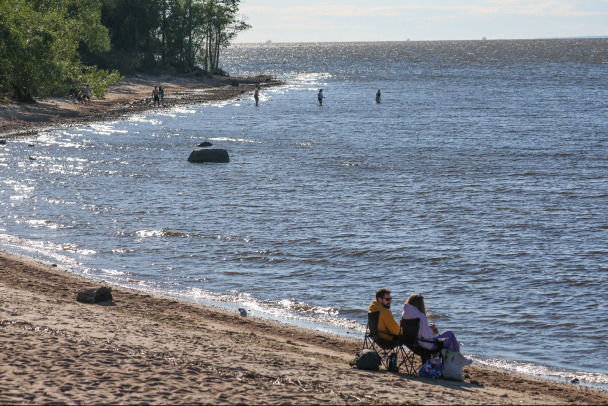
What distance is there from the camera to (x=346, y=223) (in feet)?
68.8

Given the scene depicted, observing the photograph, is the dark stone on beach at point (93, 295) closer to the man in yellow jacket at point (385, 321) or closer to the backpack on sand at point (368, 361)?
the backpack on sand at point (368, 361)

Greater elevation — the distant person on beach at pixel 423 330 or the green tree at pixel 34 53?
the green tree at pixel 34 53

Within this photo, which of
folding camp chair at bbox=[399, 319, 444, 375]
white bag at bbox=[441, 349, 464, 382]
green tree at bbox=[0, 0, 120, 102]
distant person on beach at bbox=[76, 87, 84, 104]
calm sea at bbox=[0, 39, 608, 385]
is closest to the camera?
white bag at bbox=[441, 349, 464, 382]

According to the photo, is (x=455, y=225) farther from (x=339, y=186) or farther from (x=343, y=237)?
(x=339, y=186)

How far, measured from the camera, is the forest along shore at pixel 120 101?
43.3m

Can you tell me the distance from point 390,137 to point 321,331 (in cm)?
3163

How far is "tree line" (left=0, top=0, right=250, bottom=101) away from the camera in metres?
45.8

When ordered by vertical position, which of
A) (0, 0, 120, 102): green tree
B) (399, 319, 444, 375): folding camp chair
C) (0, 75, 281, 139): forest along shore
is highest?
(0, 0, 120, 102): green tree

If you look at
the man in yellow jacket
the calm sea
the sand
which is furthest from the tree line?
the man in yellow jacket

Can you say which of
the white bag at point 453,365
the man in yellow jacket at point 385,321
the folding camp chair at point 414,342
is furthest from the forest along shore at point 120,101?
the white bag at point 453,365

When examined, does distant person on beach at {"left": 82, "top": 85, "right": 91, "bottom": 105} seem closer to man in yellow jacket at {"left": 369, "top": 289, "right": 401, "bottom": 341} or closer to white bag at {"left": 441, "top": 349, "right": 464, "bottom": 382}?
man in yellow jacket at {"left": 369, "top": 289, "right": 401, "bottom": 341}

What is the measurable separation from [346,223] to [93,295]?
31.0ft

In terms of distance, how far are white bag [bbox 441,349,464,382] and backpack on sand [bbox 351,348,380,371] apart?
3.11 feet

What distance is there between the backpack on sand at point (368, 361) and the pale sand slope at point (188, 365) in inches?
7.3
